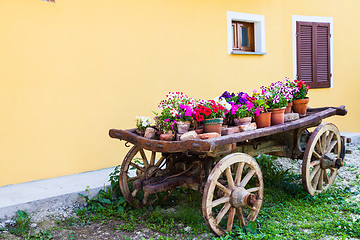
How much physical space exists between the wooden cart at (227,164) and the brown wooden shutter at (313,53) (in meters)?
2.78

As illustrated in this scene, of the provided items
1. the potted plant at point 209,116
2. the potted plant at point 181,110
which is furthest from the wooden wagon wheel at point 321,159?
the potted plant at point 181,110

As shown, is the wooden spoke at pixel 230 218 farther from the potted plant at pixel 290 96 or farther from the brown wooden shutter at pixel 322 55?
the brown wooden shutter at pixel 322 55

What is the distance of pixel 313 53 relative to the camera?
7324 millimetres

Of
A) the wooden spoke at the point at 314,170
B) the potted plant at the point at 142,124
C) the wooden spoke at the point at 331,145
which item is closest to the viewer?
the potted plant at the point at 142,124

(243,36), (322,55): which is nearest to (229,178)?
(243,36)

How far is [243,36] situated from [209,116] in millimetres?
3630

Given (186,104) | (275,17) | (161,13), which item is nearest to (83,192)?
(186,104)

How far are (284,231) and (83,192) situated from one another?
2133 mm

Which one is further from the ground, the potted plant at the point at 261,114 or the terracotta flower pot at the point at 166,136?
the potted plant at the point at 261,114

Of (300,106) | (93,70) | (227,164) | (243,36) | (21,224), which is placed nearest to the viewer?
(227,164)

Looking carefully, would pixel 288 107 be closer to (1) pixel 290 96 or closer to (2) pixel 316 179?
(1) pixel 290 96

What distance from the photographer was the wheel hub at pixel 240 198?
3.31 m

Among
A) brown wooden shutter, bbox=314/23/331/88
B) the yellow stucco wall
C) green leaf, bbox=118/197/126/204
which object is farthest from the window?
green leaf, bbox=118/197/126/204

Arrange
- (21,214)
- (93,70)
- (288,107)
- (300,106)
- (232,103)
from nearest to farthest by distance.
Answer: (21,214)
(232,103)
(288,107)
(300,106)
(93,70)
